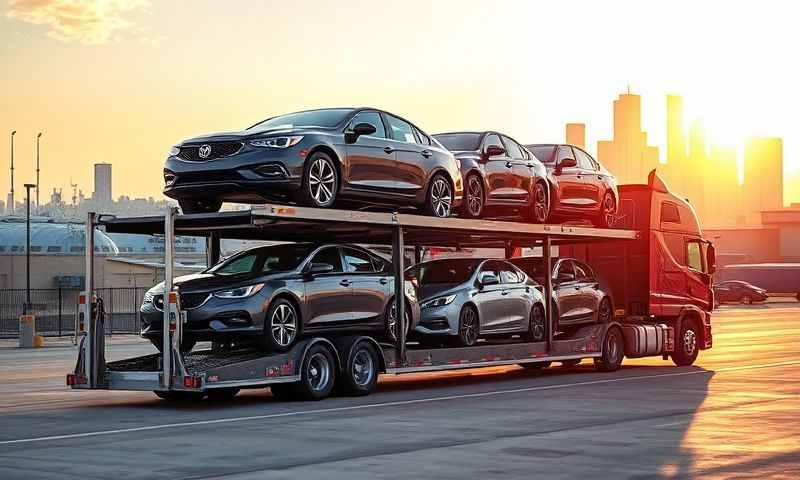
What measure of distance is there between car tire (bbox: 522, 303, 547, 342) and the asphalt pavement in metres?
0.72

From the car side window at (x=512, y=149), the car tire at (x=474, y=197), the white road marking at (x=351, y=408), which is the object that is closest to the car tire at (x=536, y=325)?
the white road marking at (x=351, y=408)

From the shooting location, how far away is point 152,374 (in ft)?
53.5

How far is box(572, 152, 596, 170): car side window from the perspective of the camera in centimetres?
2417

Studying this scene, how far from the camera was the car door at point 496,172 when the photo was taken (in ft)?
69.3

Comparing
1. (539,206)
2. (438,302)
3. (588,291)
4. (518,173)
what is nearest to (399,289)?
(438,302)

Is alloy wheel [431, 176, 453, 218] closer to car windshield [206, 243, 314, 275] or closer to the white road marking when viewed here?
car windshield [206, 243, 314, 275]

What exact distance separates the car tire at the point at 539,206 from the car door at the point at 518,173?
0.23 m

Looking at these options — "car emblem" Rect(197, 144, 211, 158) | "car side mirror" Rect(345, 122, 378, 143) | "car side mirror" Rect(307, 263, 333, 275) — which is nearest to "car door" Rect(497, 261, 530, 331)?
"car side mirror" Rect(307, 263, 333, 275)

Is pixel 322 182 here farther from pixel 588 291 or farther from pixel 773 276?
pixel 773 276

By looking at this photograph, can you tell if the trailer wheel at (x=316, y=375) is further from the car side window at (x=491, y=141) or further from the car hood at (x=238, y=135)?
the car side window at (x=491, y=141)

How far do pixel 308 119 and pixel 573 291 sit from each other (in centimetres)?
768

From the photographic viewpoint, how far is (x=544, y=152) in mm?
23906

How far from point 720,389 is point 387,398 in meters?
5.16

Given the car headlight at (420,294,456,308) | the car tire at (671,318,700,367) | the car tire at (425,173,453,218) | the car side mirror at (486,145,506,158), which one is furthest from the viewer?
the car tire at (671,318,700,367)
